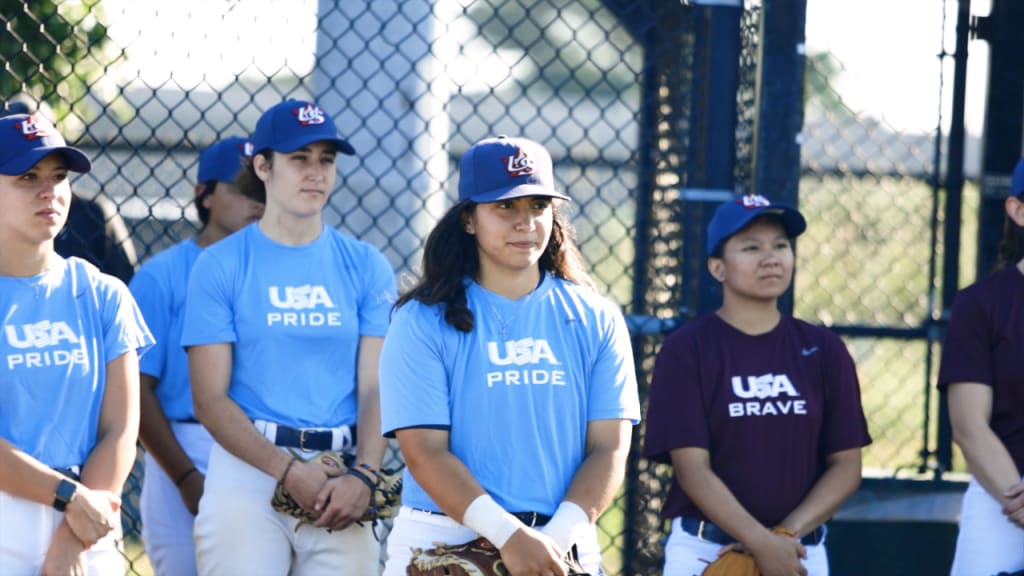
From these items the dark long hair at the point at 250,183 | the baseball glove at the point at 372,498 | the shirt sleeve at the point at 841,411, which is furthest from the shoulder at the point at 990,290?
the dark long hair at the point at 250,183

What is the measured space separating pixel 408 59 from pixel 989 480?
8.20 ft

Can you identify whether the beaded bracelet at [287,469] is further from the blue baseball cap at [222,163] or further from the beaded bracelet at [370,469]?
the blue baseball cap at [222,163]

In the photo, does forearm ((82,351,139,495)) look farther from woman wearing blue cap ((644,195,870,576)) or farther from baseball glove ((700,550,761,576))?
baseball glove ((700,550,761,576))

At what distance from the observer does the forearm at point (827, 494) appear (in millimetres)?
4023

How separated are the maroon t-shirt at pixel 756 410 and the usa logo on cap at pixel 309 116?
1.28m

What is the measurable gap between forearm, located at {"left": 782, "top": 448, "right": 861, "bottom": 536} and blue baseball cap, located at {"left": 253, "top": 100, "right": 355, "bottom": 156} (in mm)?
1794

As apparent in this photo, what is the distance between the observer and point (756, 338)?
13.8ft

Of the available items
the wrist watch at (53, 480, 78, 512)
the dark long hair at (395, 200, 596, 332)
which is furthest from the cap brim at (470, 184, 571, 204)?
the wrist watch at (53, 480, 78, 512)

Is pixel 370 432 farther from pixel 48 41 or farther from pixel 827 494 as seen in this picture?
pixel 48 41

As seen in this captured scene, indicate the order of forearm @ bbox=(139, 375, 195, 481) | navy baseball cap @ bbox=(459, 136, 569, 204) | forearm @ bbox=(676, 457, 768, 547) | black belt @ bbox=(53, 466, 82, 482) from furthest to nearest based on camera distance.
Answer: forearm @ bbox=(139, 375, 195, 481) < forearm @ bbox=(676, 457, 768, 547) < black belt @ bbox=(53, 466, 82, 482) < navy baseball cap @ bbox=(459, 136, 569, 204)

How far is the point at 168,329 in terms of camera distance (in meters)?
4.57

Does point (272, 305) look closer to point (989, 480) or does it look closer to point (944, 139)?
point (989, 480)

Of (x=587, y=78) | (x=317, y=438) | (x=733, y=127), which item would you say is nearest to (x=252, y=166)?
(x=317, y=438)

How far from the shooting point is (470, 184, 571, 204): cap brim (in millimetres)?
3428
